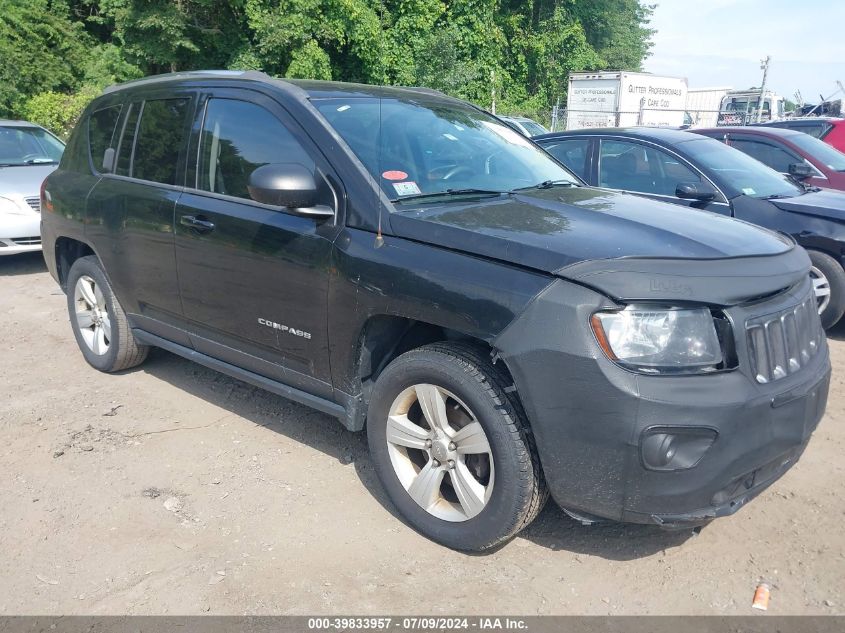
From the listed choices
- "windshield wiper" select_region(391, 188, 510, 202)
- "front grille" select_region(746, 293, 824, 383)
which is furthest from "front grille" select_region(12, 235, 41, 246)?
"front grille" select_region(746, 293, 824, 383)

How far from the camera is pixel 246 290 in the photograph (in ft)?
12.3

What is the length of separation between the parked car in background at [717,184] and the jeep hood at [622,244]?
2966 millimetres

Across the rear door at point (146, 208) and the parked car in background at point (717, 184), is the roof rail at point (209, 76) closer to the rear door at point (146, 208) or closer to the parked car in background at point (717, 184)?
the rear door at point (146, 208)

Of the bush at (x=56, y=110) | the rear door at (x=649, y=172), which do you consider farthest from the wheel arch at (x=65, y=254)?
the bush at (x=56, y=110)

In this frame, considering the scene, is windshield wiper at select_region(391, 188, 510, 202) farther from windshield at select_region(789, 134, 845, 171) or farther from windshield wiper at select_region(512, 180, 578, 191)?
windshield at select_region(789, 134, 845, 171)

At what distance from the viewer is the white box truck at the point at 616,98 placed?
85.0 ft

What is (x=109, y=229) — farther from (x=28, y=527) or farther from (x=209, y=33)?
(x=209, y=33)

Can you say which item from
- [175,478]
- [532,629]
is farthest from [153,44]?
[532,629]

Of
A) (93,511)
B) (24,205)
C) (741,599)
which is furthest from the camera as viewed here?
(24,205)

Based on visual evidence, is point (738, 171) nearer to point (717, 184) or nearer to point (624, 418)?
point (717, 184)

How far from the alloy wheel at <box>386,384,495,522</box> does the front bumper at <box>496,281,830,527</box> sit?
35 cm

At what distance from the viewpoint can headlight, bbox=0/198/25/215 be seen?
8430 millimetres

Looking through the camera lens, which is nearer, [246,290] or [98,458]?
[246,290]

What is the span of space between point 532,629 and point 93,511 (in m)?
2.10
